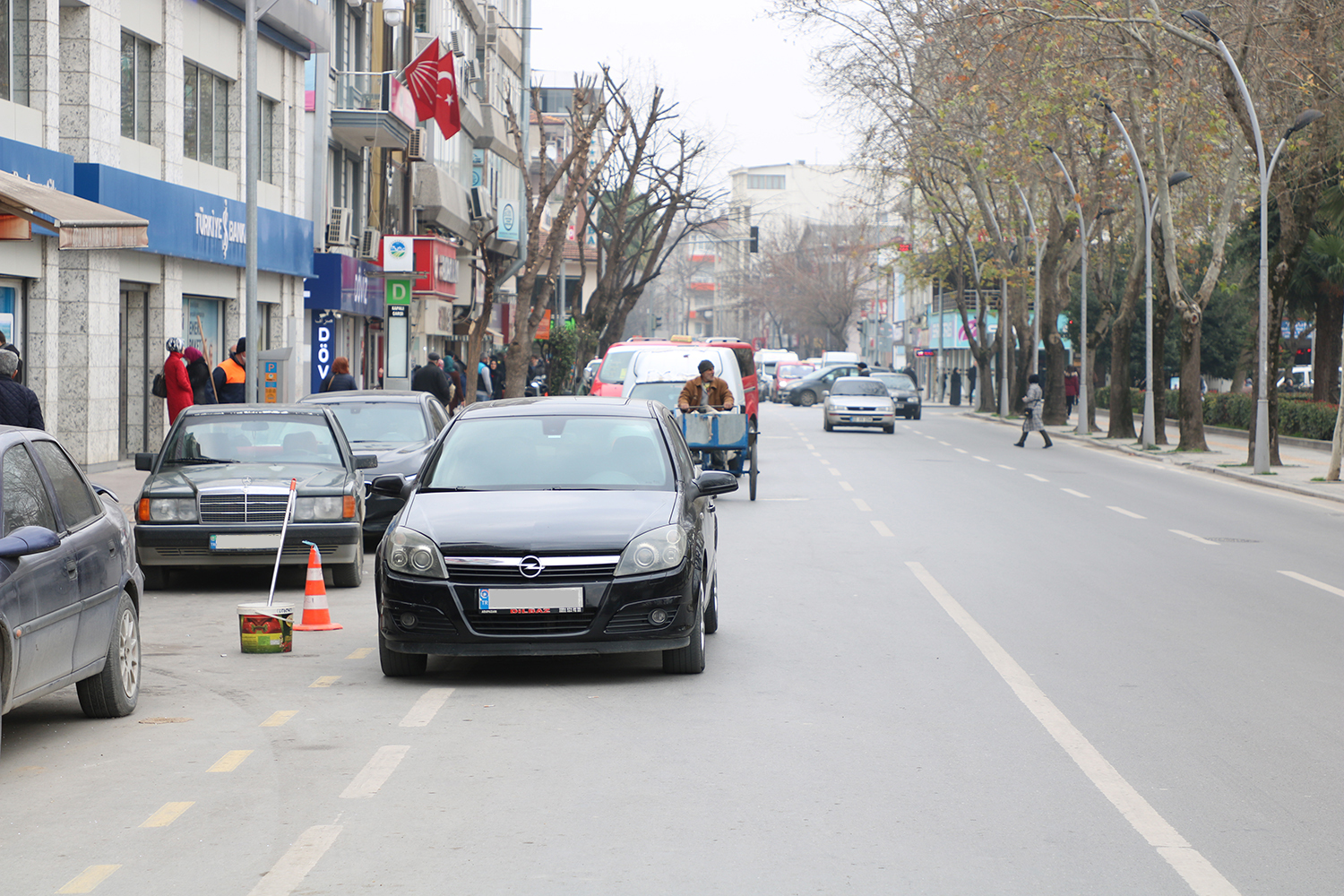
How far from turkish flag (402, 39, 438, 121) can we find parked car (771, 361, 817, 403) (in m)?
39.1

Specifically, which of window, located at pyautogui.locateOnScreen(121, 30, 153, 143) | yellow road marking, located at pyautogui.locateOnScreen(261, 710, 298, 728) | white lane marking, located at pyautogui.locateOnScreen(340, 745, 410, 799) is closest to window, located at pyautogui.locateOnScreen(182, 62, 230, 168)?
window, located at pyautogui.locateOnScreen(121, 30, 153, 143)

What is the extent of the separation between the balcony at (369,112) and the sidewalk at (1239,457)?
57.0 ft

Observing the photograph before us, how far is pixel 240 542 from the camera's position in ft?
40.8

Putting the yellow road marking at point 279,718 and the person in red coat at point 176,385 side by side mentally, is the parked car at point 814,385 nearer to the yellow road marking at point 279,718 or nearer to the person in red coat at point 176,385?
the person in red coat at point 176,385

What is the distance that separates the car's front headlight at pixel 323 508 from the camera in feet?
41.5

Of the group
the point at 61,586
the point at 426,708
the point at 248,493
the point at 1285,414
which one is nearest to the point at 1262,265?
the point at 1285,414

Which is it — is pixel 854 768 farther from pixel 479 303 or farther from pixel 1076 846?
pixel 479 303

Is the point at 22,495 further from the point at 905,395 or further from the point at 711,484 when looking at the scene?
the point at 905,395

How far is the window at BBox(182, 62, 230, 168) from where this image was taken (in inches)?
1052

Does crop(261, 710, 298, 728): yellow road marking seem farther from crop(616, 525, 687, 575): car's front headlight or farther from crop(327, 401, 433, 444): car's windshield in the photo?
crop(327, 401, 433, 444): car's windshield

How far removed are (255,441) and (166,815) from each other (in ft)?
25.9

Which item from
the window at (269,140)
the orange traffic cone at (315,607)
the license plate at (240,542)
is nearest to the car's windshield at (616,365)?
the window at (269,140)

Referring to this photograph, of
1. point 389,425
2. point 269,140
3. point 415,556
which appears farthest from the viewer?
point 269,140

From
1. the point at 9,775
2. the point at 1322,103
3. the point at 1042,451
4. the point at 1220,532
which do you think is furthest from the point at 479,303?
the point at 9,775
